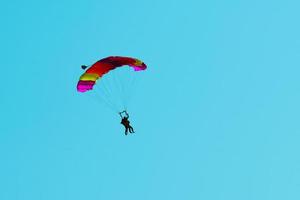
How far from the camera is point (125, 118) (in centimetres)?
4272

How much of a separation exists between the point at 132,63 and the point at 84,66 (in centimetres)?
643

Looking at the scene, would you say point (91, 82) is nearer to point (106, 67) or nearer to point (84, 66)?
point (106, 67)

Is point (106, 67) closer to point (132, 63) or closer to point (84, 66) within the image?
point (132, 63)

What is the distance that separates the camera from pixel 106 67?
42.2 meters

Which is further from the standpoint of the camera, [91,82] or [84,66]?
[91,82]

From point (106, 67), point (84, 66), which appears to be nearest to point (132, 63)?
point (106, 67)

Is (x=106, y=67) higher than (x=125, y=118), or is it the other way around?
(x=106, y=67)

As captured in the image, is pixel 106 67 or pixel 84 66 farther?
pixel 106 67

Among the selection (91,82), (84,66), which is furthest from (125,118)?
(84,66)

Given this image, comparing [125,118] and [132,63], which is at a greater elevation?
[132,63]

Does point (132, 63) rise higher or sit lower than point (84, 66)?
higher

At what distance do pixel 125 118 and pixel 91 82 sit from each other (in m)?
3.99

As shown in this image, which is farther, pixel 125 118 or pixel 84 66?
pixel 125 118

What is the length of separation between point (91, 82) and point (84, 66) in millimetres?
4759
